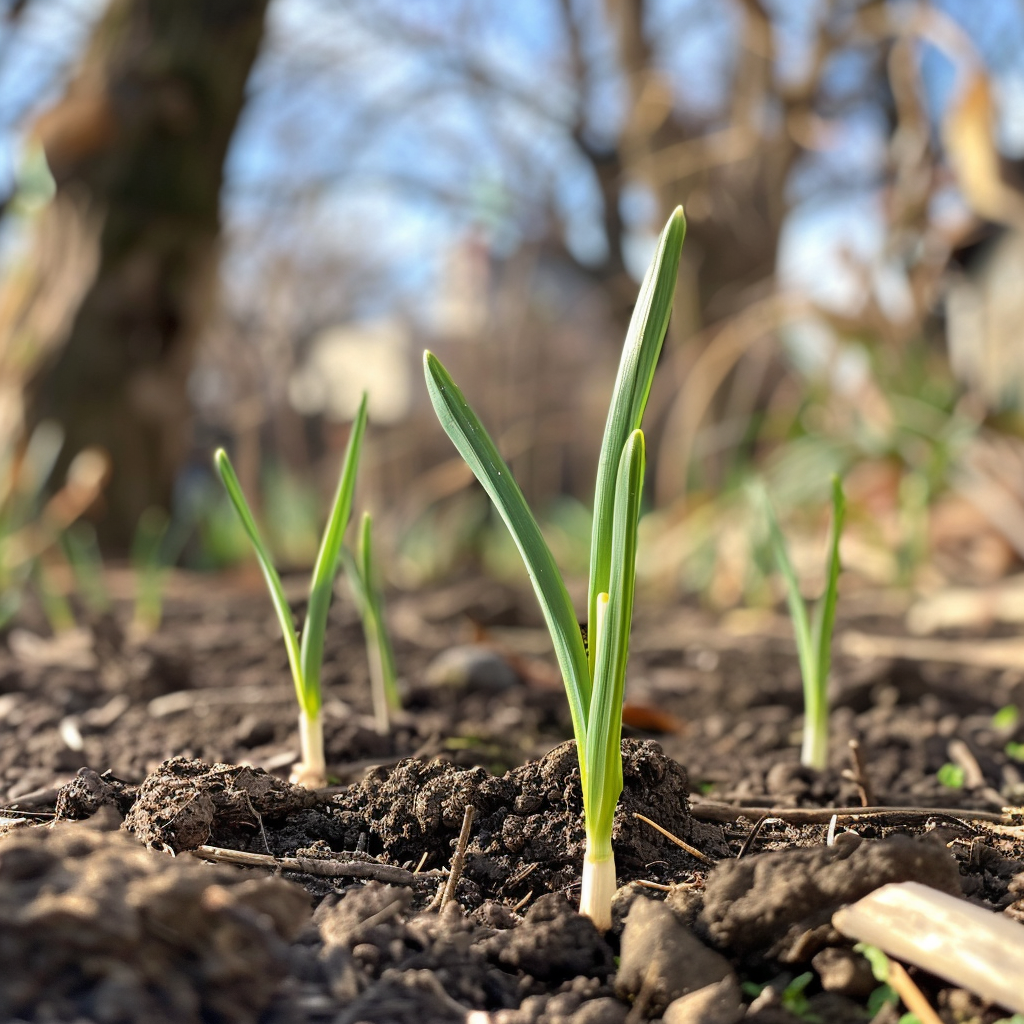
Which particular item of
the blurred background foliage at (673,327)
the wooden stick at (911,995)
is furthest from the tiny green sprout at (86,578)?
the wooden stick at (911,995)

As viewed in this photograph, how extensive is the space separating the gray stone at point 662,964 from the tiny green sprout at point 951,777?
0.53 m

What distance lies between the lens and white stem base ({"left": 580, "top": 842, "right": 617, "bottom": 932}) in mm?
602

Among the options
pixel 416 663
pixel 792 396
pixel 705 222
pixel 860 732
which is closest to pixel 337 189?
pixel 705 222

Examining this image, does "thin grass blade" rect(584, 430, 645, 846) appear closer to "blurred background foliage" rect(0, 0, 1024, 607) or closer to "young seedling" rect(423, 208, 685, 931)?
"young seedling" rect(423, 208, 685, 931)

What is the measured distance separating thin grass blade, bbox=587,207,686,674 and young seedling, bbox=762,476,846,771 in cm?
37

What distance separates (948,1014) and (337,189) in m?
7.59

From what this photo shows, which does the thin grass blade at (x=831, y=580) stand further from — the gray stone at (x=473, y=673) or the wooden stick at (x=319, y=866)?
the gray stone at (x=473, y=673)

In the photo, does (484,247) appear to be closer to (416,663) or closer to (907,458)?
(907,458)

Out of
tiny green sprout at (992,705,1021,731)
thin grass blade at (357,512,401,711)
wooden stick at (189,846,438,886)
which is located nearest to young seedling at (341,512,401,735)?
thin grass blade at (357,512,401,711)

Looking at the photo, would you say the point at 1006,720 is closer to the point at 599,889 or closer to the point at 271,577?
the point at 599,889

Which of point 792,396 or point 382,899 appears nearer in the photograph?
point 382,899

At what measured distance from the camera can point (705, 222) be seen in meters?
5.88

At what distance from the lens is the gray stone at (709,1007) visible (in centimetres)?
51

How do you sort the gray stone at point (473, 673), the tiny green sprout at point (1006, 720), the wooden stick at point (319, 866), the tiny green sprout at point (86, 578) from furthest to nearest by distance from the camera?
the tiny green sprout at point (86, 578) < the gray stone at point (473, 673) < the tiny green sprout at point (1006, 720) < the wooden stick at point (319, 866)
